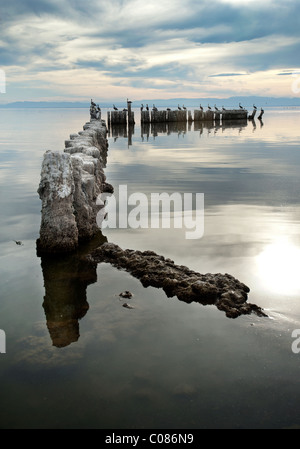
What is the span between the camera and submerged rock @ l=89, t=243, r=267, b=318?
4.33m

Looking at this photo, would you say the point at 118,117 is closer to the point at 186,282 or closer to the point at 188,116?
the point at 188,116

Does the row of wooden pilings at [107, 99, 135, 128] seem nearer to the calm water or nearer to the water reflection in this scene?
the water reflection

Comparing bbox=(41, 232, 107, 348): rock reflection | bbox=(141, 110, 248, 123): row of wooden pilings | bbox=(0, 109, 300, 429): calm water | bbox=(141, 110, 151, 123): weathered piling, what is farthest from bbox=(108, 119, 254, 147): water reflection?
bbox=(41, 232, 107, 348): rock reflection

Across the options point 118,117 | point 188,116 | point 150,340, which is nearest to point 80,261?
point 150,340

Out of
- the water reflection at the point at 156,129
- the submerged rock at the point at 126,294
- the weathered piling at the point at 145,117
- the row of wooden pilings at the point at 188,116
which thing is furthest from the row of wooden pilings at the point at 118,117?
the submerged rock at the point at 126,294

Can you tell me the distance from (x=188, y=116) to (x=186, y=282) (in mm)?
40365

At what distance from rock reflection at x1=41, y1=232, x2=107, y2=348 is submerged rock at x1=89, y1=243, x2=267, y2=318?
34cm

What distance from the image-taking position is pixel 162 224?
292 inches

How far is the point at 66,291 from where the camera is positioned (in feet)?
15.9

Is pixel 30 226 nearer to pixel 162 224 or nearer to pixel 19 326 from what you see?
pixel 162 224

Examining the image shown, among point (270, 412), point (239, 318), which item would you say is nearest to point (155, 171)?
point (239, 318)

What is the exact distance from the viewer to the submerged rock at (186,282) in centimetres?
433

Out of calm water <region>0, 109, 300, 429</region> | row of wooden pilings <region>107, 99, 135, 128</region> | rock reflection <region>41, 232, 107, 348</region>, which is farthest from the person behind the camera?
row of wooden pilings <region>107, 99, 135, 128</region>
